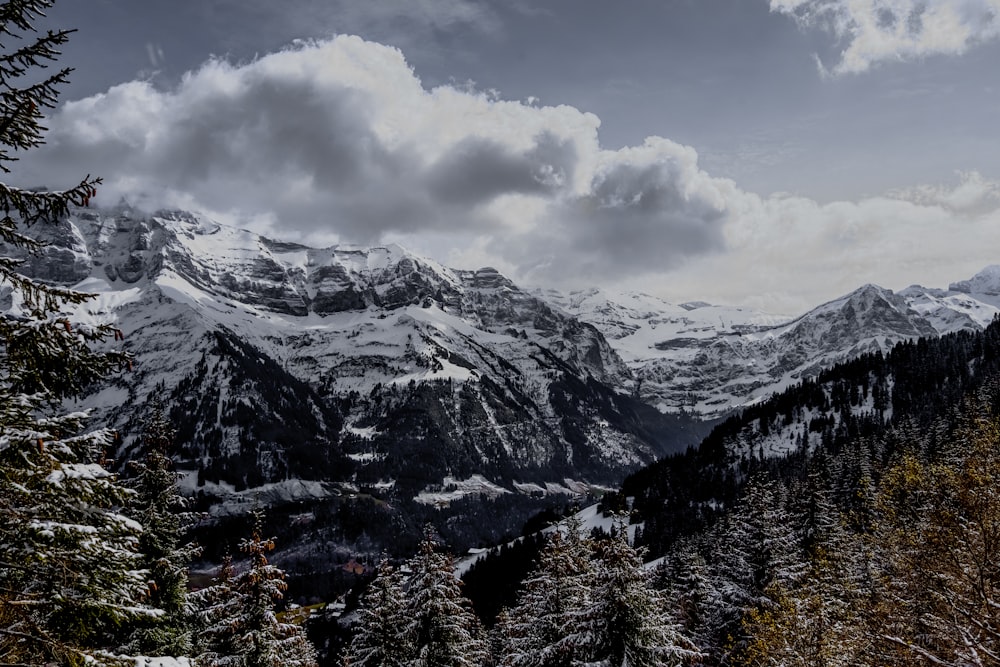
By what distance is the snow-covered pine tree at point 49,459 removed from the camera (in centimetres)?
960

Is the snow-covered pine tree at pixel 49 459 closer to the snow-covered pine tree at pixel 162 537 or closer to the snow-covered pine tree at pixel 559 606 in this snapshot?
the snow-covered pine tree at pixel 162 537

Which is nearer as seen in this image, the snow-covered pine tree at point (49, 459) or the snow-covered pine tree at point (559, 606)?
the snow-covered pine tree at point (49, 459)

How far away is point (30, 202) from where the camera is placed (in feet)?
35.1

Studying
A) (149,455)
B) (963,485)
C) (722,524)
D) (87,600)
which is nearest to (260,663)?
(149,455)

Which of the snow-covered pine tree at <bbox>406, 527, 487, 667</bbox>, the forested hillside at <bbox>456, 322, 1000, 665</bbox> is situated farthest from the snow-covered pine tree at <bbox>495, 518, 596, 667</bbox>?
the snow-covered pine tree at <bbox>406, 527, 487, 667</bbox>

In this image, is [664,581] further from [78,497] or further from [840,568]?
[78,497]

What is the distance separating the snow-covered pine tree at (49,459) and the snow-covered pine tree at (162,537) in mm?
17284

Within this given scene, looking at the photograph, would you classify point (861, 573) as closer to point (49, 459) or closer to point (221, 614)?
point (221, 614)

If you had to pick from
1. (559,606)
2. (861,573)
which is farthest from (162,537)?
(861,573)

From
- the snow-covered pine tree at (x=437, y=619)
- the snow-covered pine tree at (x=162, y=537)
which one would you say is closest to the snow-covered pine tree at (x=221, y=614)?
the snow-covered pine tree at (x=162, y=537)

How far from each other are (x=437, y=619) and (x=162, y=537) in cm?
1447

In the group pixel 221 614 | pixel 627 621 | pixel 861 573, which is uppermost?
pixel 627 621

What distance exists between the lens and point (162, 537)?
1113 inches

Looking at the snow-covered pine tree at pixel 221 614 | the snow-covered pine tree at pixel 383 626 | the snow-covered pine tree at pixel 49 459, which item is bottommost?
the snow-covered pine tree at pixel 383 626
